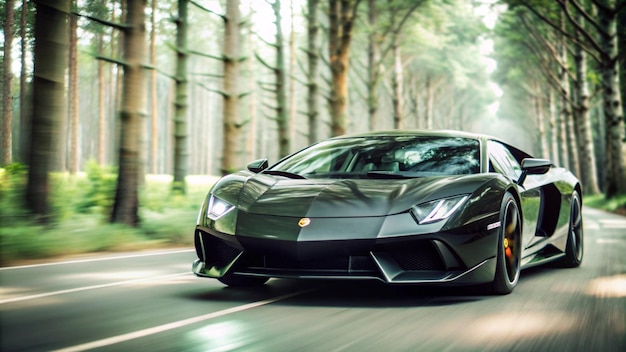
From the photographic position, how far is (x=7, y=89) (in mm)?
8211

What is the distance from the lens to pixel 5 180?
8297 millimetres

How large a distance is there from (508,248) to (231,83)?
34.2ft

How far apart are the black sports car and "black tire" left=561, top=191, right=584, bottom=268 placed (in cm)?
140

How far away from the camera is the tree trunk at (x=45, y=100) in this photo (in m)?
8.16

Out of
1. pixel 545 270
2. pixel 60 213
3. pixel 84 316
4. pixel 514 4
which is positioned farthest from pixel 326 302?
pixel 514 4

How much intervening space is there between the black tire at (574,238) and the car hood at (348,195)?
254 cm

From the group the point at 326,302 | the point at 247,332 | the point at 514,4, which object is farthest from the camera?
the point at 514,4

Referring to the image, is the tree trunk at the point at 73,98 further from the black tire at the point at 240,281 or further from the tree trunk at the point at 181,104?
the black tire at the point at 240,281

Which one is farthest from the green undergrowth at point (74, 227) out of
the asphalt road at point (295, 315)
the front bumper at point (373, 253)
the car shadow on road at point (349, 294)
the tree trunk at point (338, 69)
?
the tree trunk at point (338, 69)

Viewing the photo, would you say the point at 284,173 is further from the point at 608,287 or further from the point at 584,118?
the point at 584,118

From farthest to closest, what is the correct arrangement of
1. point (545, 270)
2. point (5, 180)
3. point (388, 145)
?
point (5, 180) < point (545, 270) < point (388, 145)

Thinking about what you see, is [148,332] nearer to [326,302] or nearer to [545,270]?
[326,302]

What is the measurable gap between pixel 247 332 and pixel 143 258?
3.84m

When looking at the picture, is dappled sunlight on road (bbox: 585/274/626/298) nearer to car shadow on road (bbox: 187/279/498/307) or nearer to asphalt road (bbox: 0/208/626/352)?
asphalt road (bbox: 0/208/626/352)
